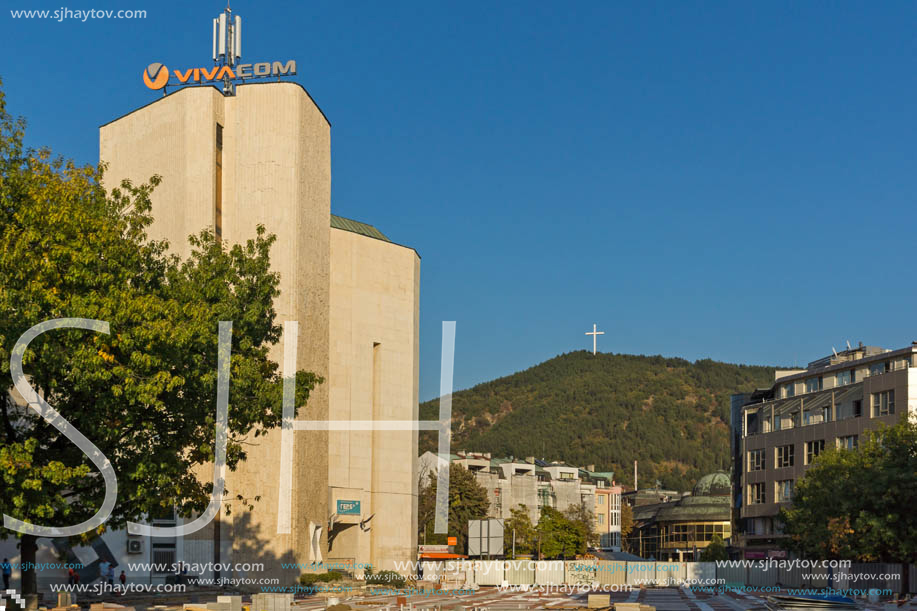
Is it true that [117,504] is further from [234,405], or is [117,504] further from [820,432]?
[820,432]

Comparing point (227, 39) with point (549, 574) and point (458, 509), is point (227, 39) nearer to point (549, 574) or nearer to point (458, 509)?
point (549, 574)

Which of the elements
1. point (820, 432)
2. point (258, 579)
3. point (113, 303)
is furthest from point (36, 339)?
point (820, 432)

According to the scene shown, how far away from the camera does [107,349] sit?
96.1ft

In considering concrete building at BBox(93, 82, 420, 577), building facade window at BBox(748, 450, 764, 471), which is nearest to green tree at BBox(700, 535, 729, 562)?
building facade window at BBox(748, 450, 764, 471)

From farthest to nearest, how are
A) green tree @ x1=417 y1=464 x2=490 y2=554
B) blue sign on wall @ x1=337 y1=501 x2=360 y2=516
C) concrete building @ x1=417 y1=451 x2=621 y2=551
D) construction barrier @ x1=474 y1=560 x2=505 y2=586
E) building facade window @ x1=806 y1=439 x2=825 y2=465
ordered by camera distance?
concrete building @ x1=417 y1=451 x2=621 y2=551 < green tree @ x1=417 y1=464 x2=490 y2=554 < building facade window @ x1=806 y1=439 x2=825 y2=465 < blue sign on wall @ x1=337 y1=501 x2=360 y2=516 < construction barrier @ x1=474 y1=560 x2=505 y2=586

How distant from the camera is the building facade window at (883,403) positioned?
297ft

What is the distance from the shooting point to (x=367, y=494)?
7919cm

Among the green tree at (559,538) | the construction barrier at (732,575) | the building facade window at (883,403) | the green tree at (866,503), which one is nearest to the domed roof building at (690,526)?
the green tree at (559,538)

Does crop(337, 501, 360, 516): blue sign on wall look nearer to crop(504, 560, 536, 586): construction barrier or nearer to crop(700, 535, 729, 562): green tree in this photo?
crop(504, 560, 536, 586): construction barrier

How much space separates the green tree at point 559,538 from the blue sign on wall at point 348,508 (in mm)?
58807

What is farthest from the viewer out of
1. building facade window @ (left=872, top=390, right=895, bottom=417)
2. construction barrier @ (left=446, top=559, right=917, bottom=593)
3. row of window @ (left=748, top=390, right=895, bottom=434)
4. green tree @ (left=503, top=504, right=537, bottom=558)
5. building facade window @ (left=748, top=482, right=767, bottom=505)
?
green tree @ (left=503, top=504, right=537, bottom=558)

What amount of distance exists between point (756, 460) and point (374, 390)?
4615 centimetres

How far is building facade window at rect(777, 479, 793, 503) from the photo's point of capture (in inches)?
4011

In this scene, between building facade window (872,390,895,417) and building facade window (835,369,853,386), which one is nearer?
building facade window (872,390,895,417)
